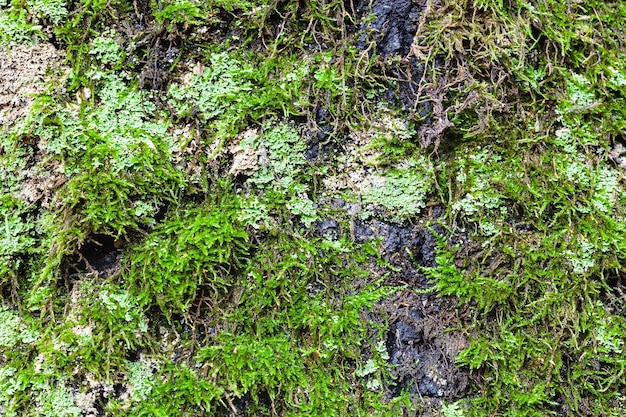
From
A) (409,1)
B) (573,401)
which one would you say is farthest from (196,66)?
(573,401)

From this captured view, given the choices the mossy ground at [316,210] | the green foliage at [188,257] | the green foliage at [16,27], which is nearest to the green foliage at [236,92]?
the mossy ground at [316,210]

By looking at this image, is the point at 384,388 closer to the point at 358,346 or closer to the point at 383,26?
the point at 358,346

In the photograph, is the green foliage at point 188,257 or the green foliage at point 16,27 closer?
the green foliage at point 188,257

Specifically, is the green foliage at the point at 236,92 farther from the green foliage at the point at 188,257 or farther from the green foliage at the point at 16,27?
the green foliage at the point at 16,27

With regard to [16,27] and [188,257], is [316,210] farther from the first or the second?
[16,27]

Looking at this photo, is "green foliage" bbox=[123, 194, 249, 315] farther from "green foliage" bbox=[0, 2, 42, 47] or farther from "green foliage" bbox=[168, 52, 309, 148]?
"green foliage" bbox=[0, 2, 42, 47]

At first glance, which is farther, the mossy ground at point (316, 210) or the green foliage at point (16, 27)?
the green foliage at point (16, 27)

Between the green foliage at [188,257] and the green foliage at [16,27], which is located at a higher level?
the green foliage at [16,27]

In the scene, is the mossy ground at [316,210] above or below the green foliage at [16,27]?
below

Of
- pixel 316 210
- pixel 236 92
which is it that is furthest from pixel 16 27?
pixel 316 210

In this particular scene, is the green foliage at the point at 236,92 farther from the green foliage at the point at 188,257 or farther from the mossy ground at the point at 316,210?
the green foliage at the point at 188,257
